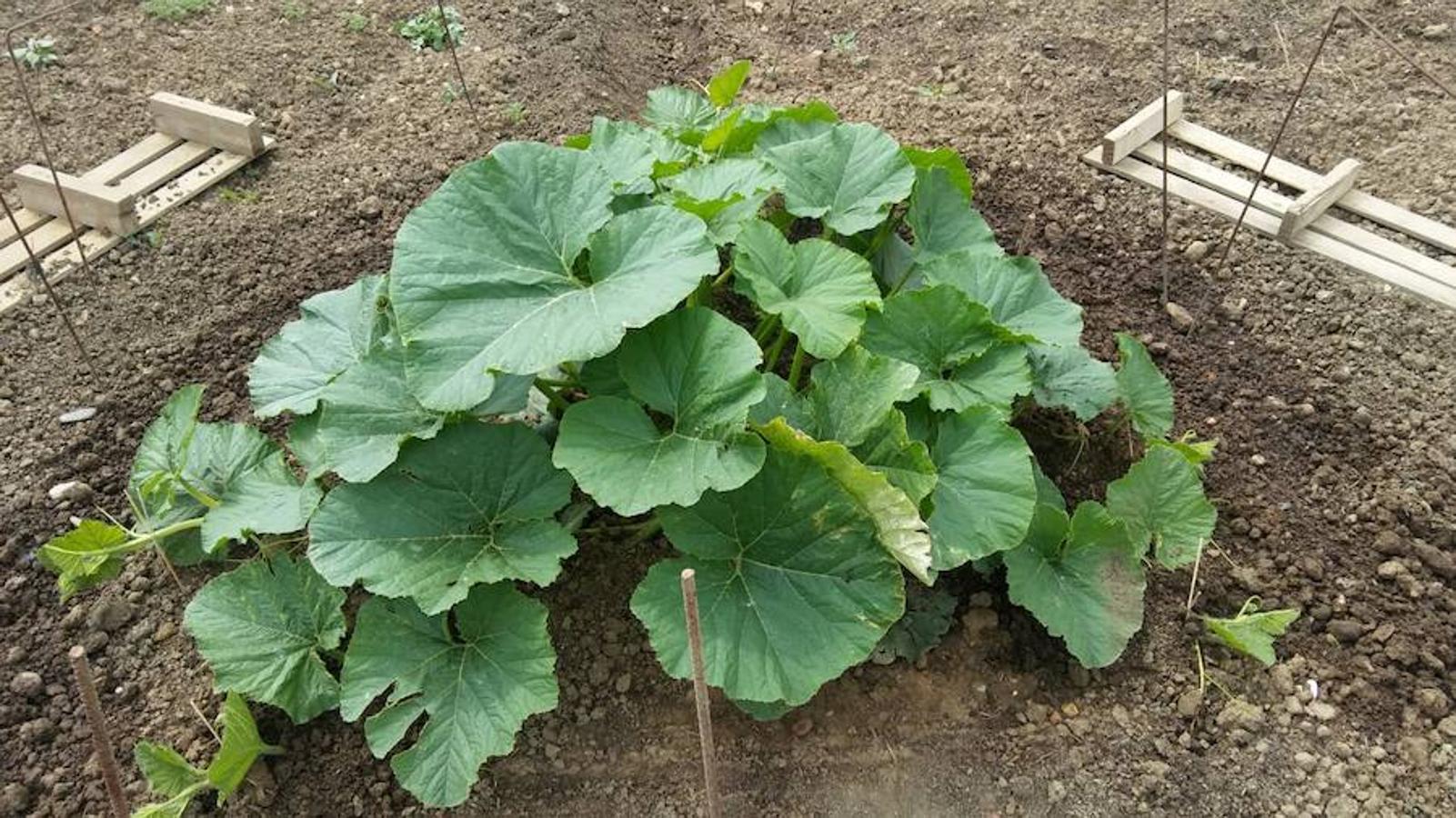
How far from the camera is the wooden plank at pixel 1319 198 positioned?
398 cm

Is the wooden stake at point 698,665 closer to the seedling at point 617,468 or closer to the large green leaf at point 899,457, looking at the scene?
the seedling at point 617,468

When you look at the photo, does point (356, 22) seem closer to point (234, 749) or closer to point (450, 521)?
point (450, 521)

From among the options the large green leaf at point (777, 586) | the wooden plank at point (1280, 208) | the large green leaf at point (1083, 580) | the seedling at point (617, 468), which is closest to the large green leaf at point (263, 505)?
the seedling at point (617, 468)

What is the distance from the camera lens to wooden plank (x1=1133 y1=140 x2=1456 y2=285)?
12.8 feet

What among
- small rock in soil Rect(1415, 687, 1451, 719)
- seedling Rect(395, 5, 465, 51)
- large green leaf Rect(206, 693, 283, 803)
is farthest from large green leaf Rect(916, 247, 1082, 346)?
seedling Rect(395, 5, 465, 51)

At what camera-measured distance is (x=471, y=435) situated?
110 inches

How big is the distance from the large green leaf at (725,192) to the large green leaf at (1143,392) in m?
1.12

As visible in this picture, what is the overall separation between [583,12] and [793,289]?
2841 millimetres

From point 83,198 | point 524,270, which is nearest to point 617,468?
point 524,270

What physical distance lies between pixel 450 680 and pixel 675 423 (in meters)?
0.78

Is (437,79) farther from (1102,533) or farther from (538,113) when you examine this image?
(1102,533)

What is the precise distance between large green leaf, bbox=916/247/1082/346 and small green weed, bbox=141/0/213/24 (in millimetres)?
3917

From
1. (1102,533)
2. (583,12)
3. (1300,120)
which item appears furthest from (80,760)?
(1300,120)

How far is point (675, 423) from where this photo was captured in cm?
272
